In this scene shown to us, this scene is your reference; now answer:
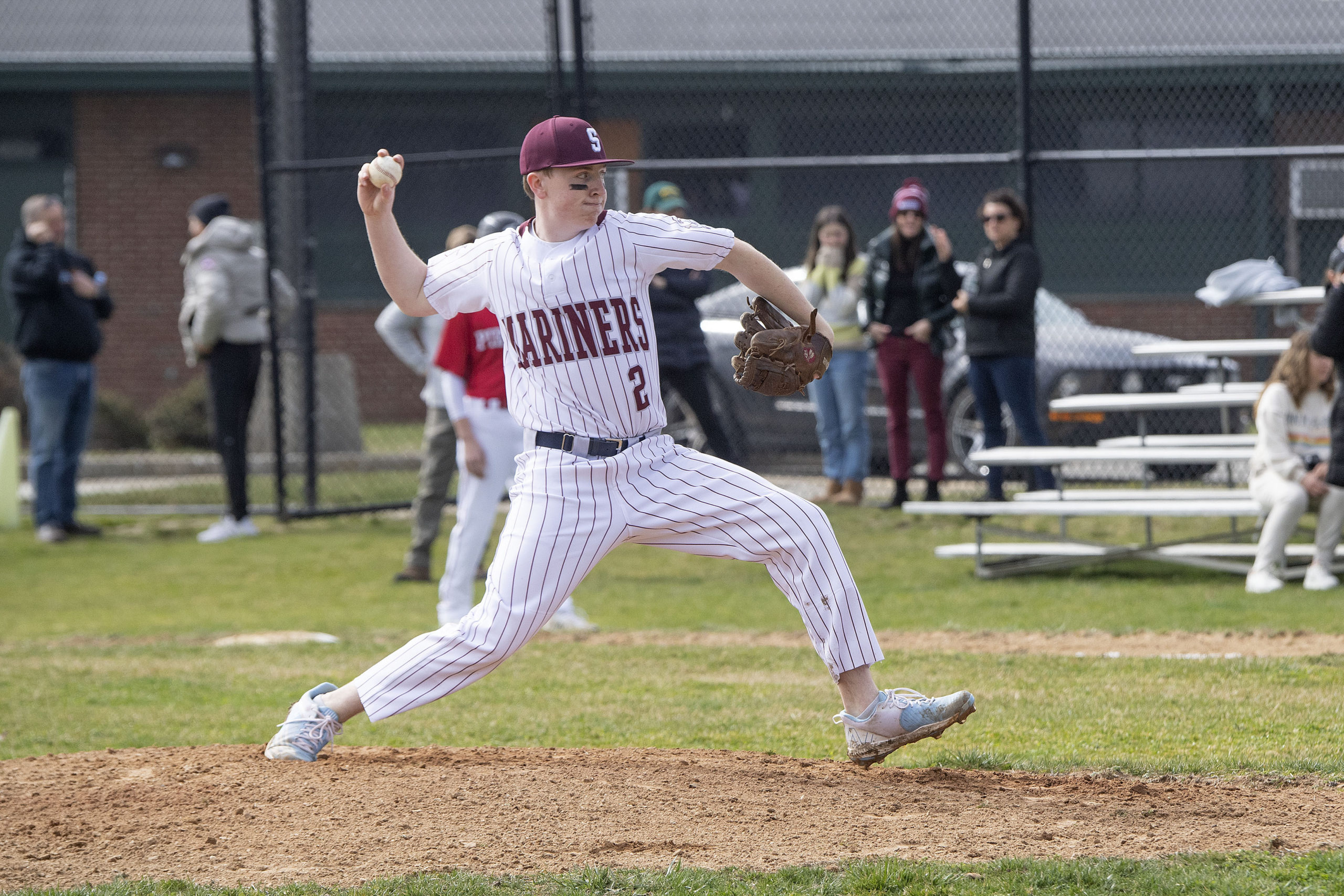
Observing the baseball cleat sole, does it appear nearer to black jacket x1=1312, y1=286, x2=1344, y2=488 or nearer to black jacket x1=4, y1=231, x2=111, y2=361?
black jacket x1=1312, y1=286, x2=1344, y2=488

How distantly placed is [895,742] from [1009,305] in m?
5.70

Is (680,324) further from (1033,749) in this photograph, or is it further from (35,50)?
(35,50)

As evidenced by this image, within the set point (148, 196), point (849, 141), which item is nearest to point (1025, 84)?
point (849, 141)

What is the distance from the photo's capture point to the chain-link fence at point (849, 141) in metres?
10.9

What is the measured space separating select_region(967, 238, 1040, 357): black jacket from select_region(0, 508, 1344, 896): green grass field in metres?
1.30

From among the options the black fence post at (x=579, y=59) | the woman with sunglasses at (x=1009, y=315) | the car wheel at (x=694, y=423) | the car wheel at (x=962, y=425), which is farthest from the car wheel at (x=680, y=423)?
the woman with sunglasses at (x=1009, y=315)

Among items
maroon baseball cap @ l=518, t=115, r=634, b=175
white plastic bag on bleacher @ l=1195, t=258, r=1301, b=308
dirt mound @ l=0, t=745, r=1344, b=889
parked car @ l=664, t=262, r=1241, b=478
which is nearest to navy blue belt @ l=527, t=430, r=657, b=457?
maroon baseball cap @ l=518, t=115, r=634, b=175

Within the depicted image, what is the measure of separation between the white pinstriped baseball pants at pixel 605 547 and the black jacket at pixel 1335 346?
3.81 meters

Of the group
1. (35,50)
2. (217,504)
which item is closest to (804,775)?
(217,504)

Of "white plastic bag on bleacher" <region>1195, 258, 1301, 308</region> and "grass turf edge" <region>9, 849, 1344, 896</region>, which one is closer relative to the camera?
"grass turf edge" <region>9, 849, 1344, 896</region>

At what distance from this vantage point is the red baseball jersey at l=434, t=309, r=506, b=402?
7191 mm

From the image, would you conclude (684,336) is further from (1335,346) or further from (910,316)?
(1335,346)

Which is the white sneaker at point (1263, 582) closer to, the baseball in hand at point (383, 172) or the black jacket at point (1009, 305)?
the black jacket at point (1009, 305)

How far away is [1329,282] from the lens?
718cm
